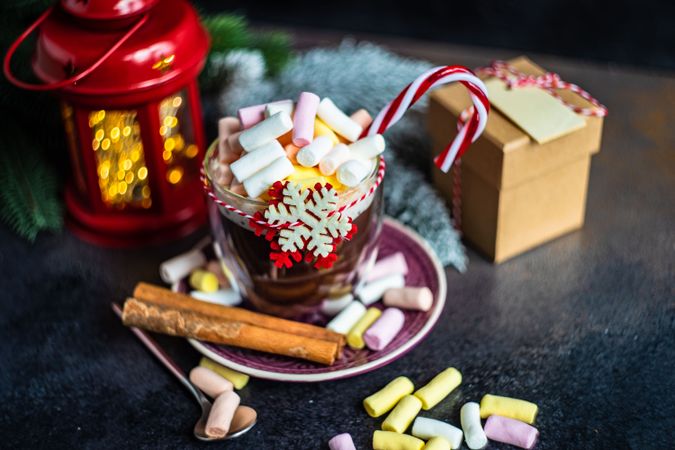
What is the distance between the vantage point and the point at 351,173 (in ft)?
3.08

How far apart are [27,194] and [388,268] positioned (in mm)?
513

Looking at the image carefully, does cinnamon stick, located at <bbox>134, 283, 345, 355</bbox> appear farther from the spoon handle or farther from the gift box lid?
the gift box lid

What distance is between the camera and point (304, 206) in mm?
914

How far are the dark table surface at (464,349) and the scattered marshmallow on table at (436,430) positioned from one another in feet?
0.08

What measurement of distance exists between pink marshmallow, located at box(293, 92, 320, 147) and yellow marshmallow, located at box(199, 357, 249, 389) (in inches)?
10.7

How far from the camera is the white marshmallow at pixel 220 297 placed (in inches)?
42.9

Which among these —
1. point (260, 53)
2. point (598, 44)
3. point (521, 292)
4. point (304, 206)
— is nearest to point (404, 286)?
point (521, 292)

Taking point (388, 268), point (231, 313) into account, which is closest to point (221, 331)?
point (231, 313)

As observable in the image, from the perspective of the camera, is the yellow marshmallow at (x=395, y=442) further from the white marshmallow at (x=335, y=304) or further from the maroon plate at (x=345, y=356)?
the white marshmallow at (x=335, y=304)

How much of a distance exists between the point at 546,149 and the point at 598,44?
1615 millimetres

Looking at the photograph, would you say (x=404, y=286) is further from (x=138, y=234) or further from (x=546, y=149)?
(x=138, y=234)

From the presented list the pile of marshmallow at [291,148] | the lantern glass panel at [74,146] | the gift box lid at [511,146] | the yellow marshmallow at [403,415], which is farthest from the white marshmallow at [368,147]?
the lantern glass panel at [74,146]

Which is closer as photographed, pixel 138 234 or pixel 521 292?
pixel 521 292

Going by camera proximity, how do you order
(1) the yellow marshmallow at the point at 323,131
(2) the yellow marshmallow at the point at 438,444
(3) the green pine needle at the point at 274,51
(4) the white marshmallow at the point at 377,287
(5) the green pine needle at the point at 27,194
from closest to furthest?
(2) the yellow marshmallow at the point at 438,444, (1) the yellow marshmallow at the point at 323,131, (4) the white marshmallow at the point at 377,287, (5) the green pine needle at the point at 27,194, (3) the green pine needle at the point at 274,51
